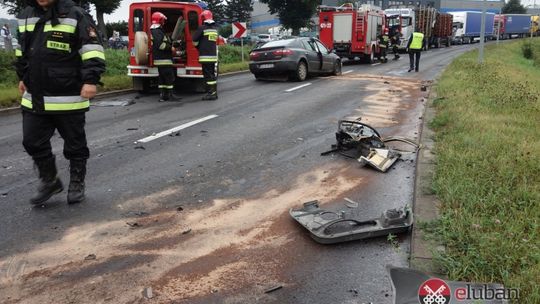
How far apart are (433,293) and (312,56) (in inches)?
571

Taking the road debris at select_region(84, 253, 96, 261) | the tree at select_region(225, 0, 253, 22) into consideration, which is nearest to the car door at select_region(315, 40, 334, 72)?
the road debris at select_region(84, 253, 96, 261)

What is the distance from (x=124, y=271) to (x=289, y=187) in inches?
88.4

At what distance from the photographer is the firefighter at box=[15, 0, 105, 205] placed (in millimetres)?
4277

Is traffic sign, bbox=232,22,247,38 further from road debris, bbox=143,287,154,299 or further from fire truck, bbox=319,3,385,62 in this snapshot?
road debris, bbox=143,287,154,299

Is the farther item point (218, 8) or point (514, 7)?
point (514, 7)

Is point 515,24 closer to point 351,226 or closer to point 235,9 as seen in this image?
point 235,9

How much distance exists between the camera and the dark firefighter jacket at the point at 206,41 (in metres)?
11.3

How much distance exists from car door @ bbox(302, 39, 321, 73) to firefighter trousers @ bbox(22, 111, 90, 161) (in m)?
12.5

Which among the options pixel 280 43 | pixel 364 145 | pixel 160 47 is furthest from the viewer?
pixel 280 43

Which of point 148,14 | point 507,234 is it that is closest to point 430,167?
point 507,234

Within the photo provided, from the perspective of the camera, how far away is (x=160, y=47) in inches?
444

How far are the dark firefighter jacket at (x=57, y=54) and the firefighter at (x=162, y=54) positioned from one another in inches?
273

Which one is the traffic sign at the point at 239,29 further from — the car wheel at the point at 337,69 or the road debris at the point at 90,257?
the road debris at the point at 90,257

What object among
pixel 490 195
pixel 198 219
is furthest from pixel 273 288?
pixel 490 195
